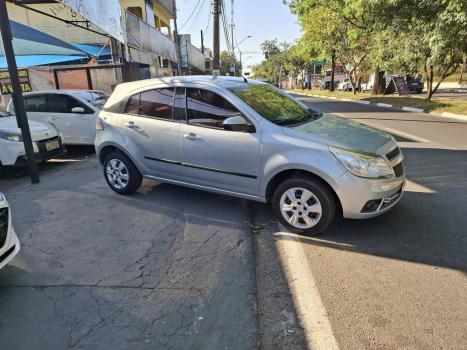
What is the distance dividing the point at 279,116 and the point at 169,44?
19.7 meters

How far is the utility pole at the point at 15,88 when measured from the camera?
6.16m

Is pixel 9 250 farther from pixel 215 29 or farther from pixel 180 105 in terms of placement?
pixel 215 29

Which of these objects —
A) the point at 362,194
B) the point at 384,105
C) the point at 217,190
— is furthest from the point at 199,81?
the point at 384,105

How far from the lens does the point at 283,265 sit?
3.73 metres

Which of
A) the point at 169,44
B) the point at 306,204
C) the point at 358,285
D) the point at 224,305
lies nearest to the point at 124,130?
the point at 306,204

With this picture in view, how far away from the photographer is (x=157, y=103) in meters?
5.29

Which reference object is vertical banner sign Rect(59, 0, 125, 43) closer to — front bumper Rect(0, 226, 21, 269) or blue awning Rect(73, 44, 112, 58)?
blue awning Rect(73, 44, 112, 58)

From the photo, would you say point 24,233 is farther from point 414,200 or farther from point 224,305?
point 414,200

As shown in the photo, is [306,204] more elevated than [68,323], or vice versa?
[306,204]

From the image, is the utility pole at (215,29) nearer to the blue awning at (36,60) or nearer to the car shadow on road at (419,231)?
the blue awning at (36,60)

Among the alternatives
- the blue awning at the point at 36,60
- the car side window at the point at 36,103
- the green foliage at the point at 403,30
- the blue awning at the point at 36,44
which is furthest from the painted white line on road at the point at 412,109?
the car side window at the point at 36,103

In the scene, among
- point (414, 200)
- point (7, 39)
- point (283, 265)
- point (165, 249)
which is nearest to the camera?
point (283, 265)

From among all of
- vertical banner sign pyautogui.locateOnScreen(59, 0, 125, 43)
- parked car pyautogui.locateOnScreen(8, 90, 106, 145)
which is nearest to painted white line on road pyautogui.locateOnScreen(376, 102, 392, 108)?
vertical banner sign pyautogui.locateOnScreen(59, 0, 125, 43)

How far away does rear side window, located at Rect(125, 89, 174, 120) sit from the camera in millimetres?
5172
